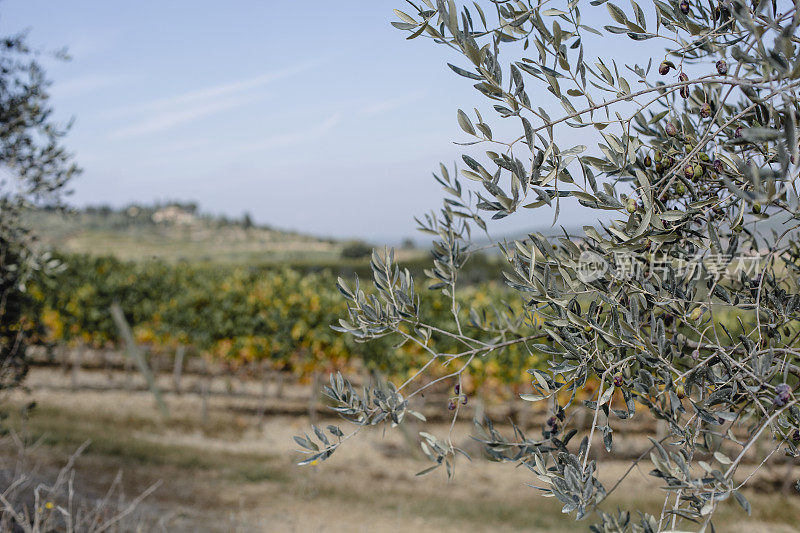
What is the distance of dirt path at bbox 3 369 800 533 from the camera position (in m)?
7.55

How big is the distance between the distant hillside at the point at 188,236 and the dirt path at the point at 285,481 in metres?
16.0

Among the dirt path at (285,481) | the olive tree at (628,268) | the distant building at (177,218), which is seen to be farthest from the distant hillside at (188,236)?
the olive tree at (628,268)

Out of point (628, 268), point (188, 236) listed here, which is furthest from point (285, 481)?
point (188, 236)

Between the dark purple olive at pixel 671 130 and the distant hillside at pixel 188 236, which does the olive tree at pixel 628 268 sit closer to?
the dark purple olive at pixel 671 130

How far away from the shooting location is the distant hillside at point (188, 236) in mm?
29422

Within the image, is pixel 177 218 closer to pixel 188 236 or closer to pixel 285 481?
pixel 188 236

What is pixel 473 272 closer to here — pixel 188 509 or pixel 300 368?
pixel 300 368

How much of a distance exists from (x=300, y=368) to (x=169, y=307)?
12.1ft

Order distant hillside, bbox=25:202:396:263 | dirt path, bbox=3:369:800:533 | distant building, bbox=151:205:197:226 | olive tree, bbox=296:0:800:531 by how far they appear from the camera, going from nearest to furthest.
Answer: olive tree, bbox=296:0:800:531, dirt path, bbox=3:369:800:533, distant hillside, bbox=25:202:396:263, distant building, bbox=151:205:197:226

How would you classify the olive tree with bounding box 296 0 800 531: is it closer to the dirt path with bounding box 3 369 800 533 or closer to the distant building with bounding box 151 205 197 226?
the dirt path with bounding box 3 369 800 533

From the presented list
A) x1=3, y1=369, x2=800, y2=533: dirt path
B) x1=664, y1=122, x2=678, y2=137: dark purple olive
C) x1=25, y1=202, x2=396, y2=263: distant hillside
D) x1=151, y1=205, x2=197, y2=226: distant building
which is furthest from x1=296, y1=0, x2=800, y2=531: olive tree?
x1=151, y1=205, x2=197, y2=226: distant building

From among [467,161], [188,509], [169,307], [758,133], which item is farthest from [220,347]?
[758,133]

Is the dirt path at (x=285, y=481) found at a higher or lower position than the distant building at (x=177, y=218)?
lower

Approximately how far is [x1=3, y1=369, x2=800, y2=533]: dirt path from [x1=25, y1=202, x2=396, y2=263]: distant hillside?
1602cm
